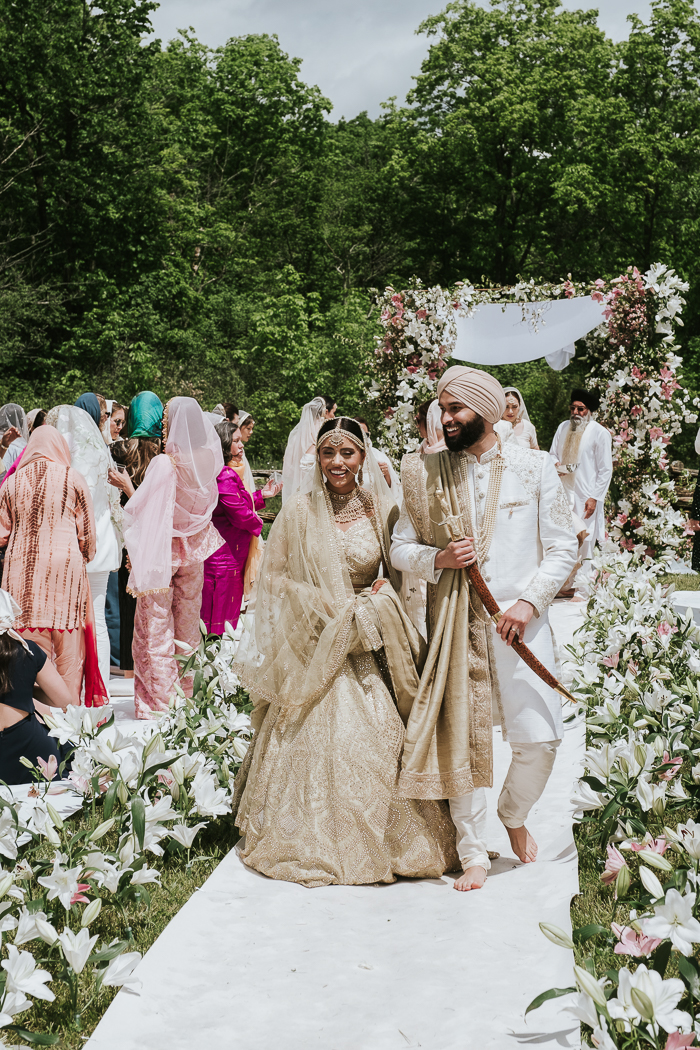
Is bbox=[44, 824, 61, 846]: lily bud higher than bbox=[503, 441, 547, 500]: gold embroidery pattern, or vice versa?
bbox=[503, 441, 547, 500]: gold embroidery pattern

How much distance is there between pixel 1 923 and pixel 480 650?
6.15 ft

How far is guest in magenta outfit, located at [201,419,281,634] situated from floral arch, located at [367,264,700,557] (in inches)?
125

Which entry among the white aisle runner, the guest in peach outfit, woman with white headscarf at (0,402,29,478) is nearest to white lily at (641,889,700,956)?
the white aisle runner

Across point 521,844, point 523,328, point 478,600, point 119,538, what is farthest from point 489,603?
point 523,328

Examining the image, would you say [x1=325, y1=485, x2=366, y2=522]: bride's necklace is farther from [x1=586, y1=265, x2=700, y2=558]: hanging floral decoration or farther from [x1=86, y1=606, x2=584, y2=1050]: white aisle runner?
[x1=586, y1=265, x2=700, y2=558]: hanging floral decoration

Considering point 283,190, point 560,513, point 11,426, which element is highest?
point 283,190

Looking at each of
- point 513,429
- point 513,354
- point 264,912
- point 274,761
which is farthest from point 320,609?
point 513,354

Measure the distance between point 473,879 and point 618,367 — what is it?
8405 mm

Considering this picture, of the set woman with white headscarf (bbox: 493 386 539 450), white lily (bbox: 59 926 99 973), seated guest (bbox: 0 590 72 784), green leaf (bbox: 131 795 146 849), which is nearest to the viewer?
white lily (bbox: 59 926 99 973)

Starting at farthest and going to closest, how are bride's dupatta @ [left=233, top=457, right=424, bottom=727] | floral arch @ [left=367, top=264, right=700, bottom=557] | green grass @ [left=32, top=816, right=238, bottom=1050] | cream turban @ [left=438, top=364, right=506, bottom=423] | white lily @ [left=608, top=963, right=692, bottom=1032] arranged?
floral arch @ [left=367, top=264, right=700, bottom=557]
bride's dupatta @ [left=233, top=457, right=424, bottom=727]
cream turban @ [left=438, top=364, right=506, bottom=423]
green grass @ [left=32, top=816, right=238, bottom=1050]
white lily @ [left=608, top=963, right=692, bottom=1032]

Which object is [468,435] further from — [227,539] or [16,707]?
[227,539]

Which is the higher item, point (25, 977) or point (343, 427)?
point (343, 427)

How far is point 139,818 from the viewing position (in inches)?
130

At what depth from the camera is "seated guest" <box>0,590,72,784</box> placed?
4.35m
